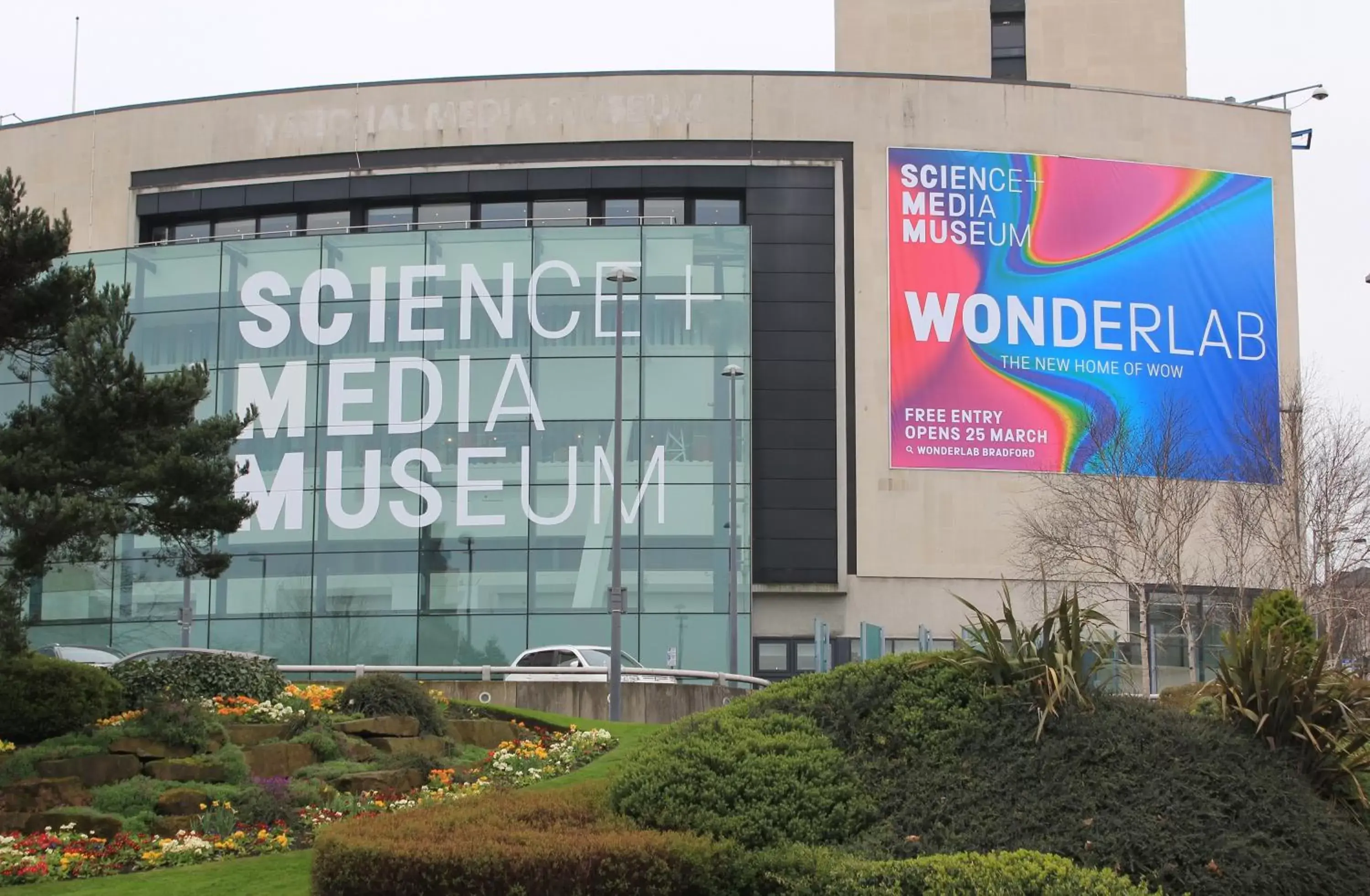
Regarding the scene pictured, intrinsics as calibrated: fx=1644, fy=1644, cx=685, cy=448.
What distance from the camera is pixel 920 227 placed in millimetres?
53344

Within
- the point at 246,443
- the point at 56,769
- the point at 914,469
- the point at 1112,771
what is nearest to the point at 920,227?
the point at 914,469

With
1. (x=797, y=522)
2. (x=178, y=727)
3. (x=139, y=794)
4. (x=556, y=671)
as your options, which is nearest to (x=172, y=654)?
(x=556, y=671)

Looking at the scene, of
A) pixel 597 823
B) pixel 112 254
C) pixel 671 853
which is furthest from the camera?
pixel 112 254

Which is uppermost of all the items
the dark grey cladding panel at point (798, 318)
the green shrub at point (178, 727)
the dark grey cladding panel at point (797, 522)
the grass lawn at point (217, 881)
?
the dark grey cladding panel at point (798, 318)

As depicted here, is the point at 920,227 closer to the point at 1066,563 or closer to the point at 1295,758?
the point at 1066,563

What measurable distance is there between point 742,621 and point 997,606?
9691mm

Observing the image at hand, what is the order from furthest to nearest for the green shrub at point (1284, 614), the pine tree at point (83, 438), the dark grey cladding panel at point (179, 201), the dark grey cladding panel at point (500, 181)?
the dark grey cladding panel at point (179, 201) → the dark grey cladding panel at point (500, 181) → the pine tree at point (83, 438) → the green shrub at point (1284, 614)

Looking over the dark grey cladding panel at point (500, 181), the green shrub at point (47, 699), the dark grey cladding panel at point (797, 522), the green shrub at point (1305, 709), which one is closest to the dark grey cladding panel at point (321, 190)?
the dark grey cladding panel at point (500, 181)

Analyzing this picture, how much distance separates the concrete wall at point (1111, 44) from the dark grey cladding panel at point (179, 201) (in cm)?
3181

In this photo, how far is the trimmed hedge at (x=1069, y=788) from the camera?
1133cm

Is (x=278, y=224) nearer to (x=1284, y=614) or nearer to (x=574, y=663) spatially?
(x=574, y=663)

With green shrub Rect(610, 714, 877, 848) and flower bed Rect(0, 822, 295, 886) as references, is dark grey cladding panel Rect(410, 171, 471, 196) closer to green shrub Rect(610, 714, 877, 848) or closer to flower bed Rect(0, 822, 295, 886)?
flower bed Rect(0, 822, 295, 886)

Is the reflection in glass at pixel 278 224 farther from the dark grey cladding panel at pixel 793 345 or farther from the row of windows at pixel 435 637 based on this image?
the dark grey cladding panel at pixel 793 345

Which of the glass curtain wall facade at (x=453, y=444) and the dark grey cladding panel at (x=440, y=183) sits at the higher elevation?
the dark grey cladding panel at (x=440, y=183)
